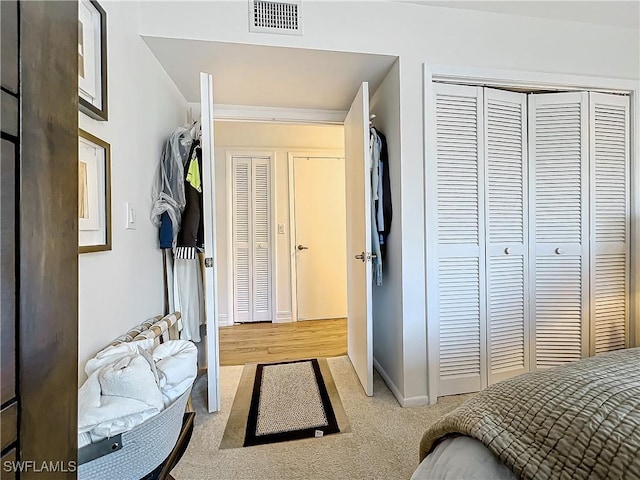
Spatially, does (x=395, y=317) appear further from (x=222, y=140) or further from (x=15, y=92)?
(x=222, y=140)

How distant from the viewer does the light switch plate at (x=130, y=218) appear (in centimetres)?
146

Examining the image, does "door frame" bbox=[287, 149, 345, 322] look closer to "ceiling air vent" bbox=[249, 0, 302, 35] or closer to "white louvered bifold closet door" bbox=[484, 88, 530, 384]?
"ceiling air vent" bbox=[249, 0, 302, 35]

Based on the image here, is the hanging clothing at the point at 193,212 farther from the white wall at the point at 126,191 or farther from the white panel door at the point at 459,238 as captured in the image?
the white panel door at the point at 459,238

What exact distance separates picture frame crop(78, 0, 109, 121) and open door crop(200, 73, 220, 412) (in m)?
0.52

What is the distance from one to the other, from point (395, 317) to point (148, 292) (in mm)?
1473

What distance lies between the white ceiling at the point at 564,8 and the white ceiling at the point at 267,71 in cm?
48

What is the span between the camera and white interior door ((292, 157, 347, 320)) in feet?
12.3

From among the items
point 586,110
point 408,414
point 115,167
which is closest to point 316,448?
point 408,414

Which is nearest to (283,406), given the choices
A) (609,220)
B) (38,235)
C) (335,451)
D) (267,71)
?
(335,451)

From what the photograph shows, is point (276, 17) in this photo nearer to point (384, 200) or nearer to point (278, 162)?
point (384, 200)

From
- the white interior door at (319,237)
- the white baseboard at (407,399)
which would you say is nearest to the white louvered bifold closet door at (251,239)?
the white interior door at (319,237)

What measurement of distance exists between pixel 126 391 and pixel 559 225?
249 centimetres

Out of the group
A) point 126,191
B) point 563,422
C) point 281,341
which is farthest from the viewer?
point 281,341

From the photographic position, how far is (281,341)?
120 inches
